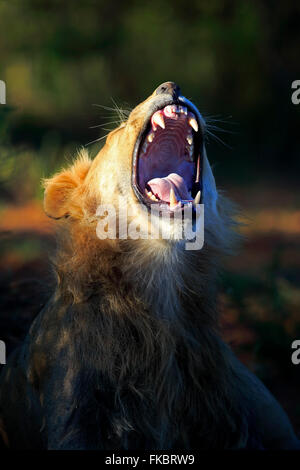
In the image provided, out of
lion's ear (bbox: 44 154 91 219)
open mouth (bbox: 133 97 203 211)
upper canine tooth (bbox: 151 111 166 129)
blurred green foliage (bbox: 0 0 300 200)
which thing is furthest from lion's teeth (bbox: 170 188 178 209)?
blurred green foliage (bbox: 0 0 300 200)

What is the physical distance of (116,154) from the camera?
122 inches

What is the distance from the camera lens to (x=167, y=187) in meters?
3.06

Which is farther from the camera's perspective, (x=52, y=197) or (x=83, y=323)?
(x=52, y=197)

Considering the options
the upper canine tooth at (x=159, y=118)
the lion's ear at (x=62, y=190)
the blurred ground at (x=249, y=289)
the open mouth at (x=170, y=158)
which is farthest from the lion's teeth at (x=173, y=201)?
the blurred ground at (x=249, y=289)

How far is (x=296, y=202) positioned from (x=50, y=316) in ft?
15.4

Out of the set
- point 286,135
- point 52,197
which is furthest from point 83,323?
point 286,135

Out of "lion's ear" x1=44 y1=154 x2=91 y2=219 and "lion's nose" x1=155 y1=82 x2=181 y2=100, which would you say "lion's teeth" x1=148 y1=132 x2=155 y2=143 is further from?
"lion's ear" x1=44 y1=154 x2=91 y2=219

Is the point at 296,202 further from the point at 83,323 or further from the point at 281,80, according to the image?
the point at 83,323

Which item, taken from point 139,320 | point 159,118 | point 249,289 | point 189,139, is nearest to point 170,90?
point 159,118

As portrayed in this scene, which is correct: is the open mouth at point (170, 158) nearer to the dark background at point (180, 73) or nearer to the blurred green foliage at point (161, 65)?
the dark background at point (180, 73)

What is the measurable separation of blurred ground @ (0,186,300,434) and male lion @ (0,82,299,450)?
0.31 metres

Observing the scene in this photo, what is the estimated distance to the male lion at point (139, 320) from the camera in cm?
291

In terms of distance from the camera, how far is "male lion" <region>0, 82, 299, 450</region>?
291 cm
